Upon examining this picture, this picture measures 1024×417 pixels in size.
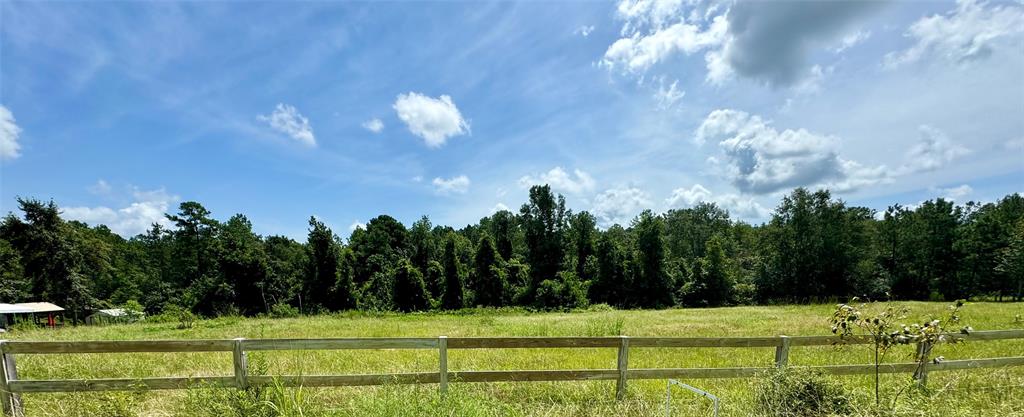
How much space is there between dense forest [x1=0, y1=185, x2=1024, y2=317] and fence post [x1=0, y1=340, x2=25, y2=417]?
33.0 m

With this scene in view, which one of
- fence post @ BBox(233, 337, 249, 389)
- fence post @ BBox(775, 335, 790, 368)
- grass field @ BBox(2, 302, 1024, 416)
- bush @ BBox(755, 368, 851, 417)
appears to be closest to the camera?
grass field @ BBox(2, 302, 1024, 416)

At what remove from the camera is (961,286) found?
44.8 meters

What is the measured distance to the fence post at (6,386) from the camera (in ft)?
16.7

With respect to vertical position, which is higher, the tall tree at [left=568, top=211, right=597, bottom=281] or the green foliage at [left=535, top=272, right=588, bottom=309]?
the tall tree at [left=568, top=211, right=597, bottom=281]

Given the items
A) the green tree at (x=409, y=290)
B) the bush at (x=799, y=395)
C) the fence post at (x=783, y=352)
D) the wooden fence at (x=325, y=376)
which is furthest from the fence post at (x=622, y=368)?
the green tree at (x=409, y=290)

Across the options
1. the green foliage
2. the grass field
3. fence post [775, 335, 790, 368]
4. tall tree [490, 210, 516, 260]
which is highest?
tall tree [490, 210, 516, 260]

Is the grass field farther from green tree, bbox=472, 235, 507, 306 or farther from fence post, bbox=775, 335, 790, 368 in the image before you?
green tree, bbox=472, 235, 507, 306

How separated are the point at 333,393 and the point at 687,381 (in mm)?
5935

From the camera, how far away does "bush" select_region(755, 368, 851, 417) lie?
5020 mm

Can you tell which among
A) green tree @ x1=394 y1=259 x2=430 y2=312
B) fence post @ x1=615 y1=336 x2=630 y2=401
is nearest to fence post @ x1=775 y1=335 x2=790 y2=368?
fence post @ x1=615 y1=336 x2=630 y2=401

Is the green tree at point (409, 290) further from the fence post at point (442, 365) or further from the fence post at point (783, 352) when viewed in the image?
the fence post at point (783, 352)

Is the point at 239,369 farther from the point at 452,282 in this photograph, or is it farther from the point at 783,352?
the point at 452,282

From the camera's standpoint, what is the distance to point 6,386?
201 inches

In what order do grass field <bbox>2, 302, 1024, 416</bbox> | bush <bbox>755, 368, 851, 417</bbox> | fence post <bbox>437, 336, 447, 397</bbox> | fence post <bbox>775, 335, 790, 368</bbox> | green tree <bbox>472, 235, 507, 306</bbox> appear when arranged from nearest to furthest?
grass field <bbox>2, 302, 1024, 416</bbox>
bush <bbox>755, 368, 851, 417</bbox>
fence post <bbox>437, 336, 447, 397</bbox>
fence post <bbox>775, 335, 790, 368</bbox>
green tree <bbox>472, 235, 507, 306</bbox>
